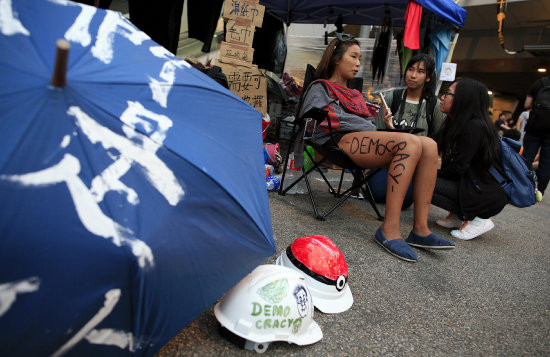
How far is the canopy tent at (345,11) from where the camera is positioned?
4.58 metres

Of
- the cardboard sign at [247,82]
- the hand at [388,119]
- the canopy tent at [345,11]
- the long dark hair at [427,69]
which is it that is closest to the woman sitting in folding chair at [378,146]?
the hand at [388,119]

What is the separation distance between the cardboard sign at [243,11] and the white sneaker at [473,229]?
9.60 ft

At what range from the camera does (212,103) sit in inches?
46.1

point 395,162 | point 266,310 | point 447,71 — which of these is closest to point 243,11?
point 395,162

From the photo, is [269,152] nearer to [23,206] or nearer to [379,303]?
[379,303]

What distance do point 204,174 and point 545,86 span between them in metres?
5.58

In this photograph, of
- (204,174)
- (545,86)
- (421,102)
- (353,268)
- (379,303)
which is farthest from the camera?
(545,86)

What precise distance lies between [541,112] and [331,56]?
3.43m

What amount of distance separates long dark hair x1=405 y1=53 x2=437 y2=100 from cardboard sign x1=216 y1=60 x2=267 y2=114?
5.18 feet

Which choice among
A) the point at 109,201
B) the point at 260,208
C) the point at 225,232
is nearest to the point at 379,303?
the point at 260,208

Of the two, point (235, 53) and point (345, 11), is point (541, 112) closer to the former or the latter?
point (345, 11)

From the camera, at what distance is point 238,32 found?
3.74 meters

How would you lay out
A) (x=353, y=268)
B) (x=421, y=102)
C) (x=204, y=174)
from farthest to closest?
(x=421, y=102)
(x=353, y=268)
(x=204, y=174)

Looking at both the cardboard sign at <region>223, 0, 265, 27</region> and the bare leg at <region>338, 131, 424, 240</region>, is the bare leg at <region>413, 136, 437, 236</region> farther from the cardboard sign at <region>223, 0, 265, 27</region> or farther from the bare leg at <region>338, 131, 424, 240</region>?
the cardboard sign at <region>223, 0, 265, 27</region>
